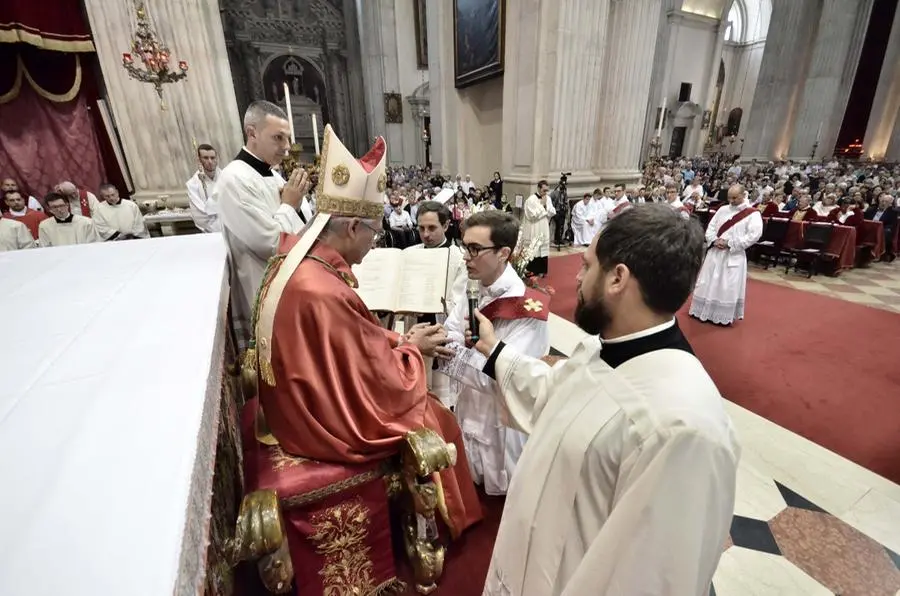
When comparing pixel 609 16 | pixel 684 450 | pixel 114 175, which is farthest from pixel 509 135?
pixel 684 450

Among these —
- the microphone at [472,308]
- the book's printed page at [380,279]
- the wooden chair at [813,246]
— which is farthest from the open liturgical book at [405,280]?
the wooden chair at [813,246]

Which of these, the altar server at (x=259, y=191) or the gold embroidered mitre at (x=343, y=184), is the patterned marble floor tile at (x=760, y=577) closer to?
the gold embroidered mitre at (x=343, y=184)

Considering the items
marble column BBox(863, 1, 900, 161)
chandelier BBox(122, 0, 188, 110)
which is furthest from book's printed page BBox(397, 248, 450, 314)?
marble column BBox(863, 1, 900, 161)

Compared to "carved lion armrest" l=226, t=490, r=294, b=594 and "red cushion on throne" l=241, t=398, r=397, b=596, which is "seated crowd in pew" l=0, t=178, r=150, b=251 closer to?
"red cushion on throne" l=241, t=398, r=397, b=596

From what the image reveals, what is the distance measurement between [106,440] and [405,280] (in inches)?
74.1

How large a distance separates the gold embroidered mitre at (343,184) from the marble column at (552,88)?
810 centimetres

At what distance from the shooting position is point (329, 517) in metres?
1.52

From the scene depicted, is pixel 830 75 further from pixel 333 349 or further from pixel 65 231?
pixel 65 231

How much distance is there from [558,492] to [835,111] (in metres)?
24.1

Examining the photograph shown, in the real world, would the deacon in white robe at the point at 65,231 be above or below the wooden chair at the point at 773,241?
above

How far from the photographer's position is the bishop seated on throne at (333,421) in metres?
1.39

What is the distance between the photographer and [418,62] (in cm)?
1825

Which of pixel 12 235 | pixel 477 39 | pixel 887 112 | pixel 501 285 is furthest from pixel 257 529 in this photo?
pixel 887 112

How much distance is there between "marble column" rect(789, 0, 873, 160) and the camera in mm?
15398
